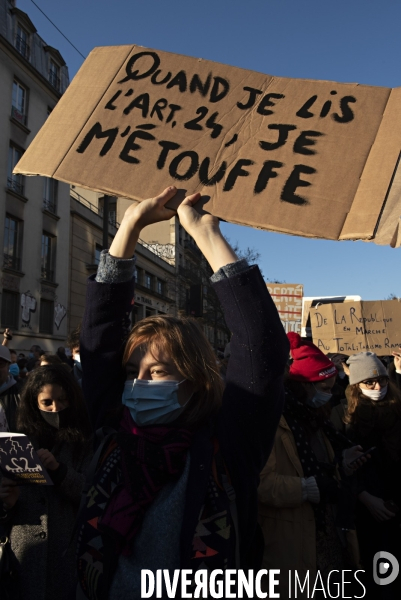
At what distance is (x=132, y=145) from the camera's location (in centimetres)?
189

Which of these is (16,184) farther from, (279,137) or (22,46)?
(279,137)

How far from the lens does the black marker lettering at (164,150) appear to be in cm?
183

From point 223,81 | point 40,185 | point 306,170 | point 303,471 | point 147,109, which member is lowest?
point 303,471

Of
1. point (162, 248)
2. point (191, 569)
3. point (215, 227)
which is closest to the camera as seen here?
point (191, 569)

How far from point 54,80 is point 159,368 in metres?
25.3

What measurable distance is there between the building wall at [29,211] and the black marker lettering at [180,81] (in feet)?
59.3

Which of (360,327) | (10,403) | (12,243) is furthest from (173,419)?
(12,243)

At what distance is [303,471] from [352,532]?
50 centimetres

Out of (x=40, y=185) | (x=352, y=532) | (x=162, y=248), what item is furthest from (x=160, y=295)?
(x=352, y=532)

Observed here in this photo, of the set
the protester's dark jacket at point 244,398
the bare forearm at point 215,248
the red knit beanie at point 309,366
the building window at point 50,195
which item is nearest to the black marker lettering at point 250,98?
the bare forearm at point 215,248

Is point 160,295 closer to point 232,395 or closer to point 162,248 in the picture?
point 162,248

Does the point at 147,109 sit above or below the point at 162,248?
below

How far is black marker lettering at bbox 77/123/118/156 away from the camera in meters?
1.90

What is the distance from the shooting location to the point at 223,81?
6.59ft
